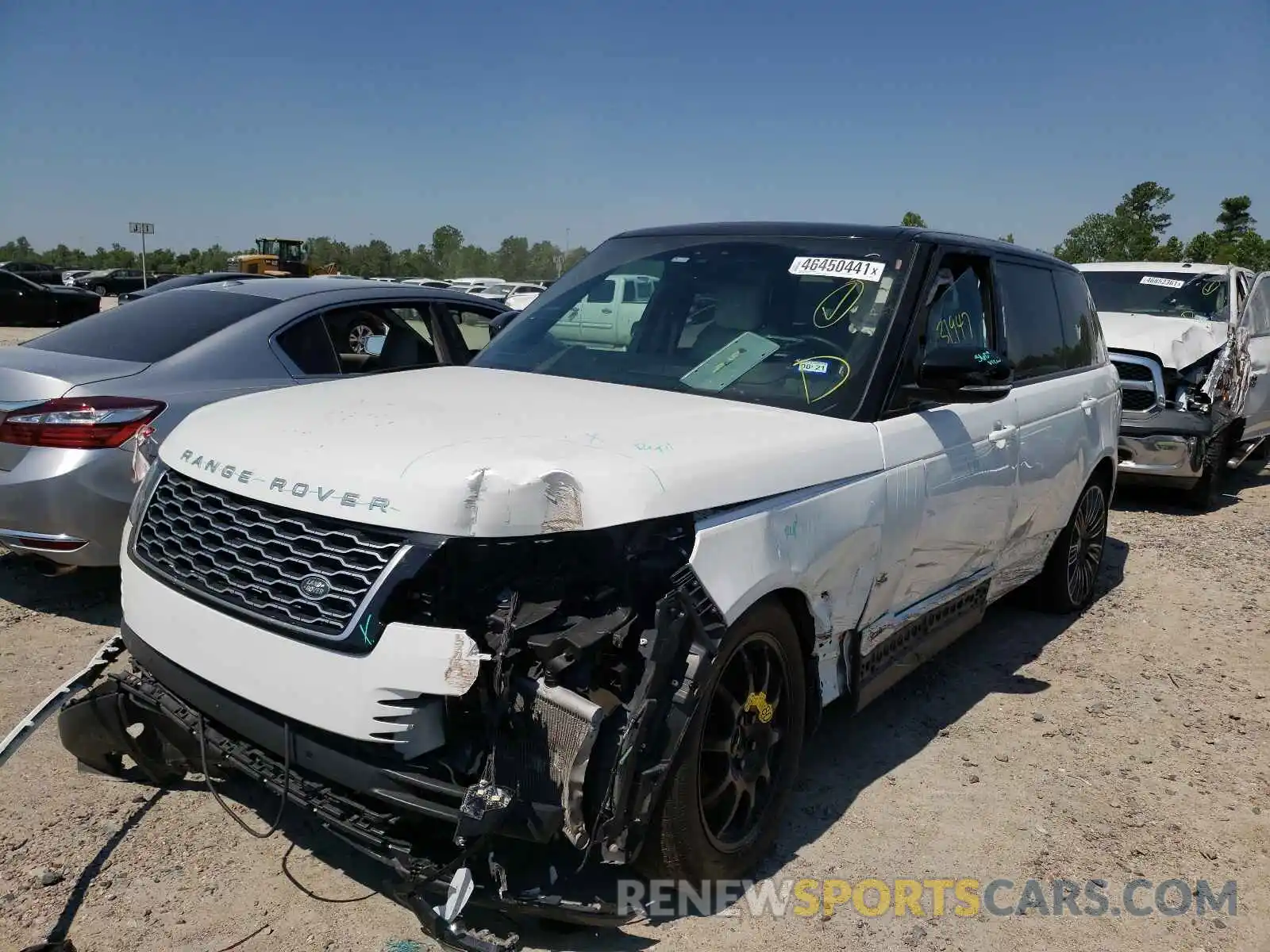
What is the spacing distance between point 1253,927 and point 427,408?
2983 millimetres

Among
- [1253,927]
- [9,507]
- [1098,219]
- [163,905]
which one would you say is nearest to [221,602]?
[163,905]

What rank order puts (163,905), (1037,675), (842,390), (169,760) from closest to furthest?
(163,905) < (169,760) < (842,390) < (1037,675)

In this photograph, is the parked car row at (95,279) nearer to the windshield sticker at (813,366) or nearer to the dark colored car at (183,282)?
the dark colored car at (183,282)

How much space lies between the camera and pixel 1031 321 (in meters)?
4.90

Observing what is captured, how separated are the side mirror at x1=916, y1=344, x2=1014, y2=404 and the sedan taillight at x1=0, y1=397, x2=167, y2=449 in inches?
139

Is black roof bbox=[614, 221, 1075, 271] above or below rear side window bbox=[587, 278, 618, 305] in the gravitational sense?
above

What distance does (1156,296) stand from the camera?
10117mm

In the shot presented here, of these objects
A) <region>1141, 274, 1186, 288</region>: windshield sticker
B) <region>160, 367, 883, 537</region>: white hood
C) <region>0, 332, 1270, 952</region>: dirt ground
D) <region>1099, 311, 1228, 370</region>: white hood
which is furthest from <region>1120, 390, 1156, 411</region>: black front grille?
<region>160, 367, 883, 537</region>: white hood

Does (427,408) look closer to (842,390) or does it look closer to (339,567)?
(339,567)

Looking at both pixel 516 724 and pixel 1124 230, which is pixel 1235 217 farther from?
pixel 516 724

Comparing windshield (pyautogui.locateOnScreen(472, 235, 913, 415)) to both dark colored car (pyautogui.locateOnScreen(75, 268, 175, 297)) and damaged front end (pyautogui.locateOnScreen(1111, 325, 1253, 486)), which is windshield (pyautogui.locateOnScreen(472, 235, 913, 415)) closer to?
damaged front end (pyautogui.locateOnScreen(1111, 325, 1253, 486))

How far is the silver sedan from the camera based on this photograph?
15.0 ft

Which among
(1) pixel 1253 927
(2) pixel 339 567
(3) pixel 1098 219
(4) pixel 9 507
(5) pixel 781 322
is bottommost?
(1) pixel 1253 927

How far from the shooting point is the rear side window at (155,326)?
5.23 m
